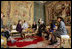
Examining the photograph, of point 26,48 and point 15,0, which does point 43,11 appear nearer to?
point 26,48

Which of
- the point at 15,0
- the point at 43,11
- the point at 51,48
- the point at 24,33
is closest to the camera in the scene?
the point at 43,11

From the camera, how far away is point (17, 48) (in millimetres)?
2359

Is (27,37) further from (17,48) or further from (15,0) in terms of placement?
(15,0)

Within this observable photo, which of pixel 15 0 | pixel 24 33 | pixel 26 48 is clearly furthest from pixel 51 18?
pixel 15 0

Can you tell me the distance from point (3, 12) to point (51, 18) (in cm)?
66

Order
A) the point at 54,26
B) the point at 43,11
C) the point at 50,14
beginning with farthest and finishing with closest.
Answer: the point at 43,11 < the point at 50,14 < the point at 54,26

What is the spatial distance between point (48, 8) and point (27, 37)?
2.73 m

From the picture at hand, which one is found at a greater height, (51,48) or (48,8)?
(48,8)

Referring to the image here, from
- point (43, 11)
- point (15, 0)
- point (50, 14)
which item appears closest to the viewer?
point (50, 14)

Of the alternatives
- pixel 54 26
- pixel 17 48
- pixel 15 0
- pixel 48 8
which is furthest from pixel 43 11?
pixel 15 0

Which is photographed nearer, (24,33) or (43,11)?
(43,11)

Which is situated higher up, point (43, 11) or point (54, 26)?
point (43, 11)

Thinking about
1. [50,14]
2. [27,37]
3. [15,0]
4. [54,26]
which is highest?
[15,0]

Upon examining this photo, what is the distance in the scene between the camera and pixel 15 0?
→ 4691 millimetres
